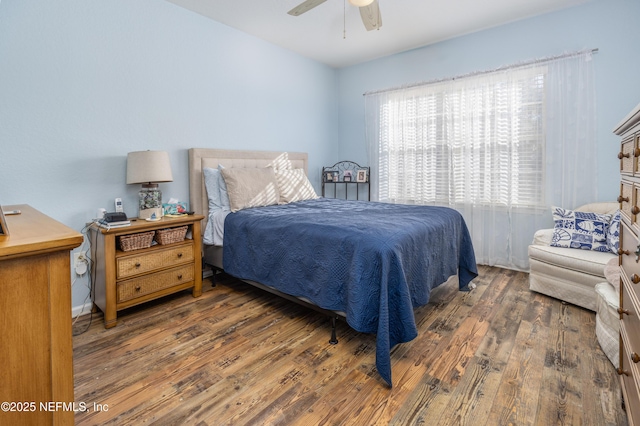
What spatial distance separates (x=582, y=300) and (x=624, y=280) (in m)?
1.51

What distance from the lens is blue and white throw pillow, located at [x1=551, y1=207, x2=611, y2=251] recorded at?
2.65 meters

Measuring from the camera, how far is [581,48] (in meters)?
3.00

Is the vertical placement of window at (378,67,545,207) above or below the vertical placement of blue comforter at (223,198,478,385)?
above

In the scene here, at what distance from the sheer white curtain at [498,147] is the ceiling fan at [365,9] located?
1658 mm

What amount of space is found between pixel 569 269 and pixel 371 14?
2565mm

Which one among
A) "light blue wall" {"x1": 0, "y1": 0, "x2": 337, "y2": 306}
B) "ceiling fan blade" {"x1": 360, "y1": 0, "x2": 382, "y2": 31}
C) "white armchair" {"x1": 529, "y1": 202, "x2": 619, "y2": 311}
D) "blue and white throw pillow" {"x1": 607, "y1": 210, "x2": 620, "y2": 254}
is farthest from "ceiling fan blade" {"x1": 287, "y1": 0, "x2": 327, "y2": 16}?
"blue and white throw pillow" {"x1": 607, "y1": 210, "x2": 620, "y2": 254}

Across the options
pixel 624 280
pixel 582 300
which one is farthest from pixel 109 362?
pixel 582 300

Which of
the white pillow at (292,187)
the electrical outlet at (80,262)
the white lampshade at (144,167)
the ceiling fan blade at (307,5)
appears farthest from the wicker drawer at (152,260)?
the ceiling fan blade at (307,5)

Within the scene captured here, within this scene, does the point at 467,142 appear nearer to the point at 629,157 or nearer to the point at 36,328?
the point at 629,157

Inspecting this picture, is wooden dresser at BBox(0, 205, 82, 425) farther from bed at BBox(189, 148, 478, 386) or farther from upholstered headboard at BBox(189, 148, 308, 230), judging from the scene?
upholstered headboard at BBox(189, 148, 308, 230)

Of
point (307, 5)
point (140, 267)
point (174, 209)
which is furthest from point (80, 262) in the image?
point (307, 5)

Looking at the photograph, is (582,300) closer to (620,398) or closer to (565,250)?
(565,250)

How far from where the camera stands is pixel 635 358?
1027 mm

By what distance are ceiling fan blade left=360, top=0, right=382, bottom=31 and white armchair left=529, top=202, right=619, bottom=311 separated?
2371 mm
